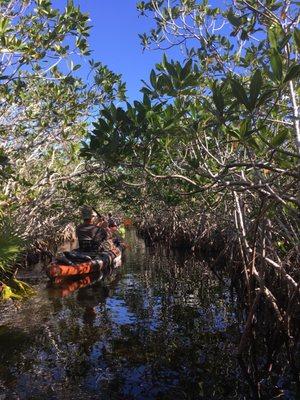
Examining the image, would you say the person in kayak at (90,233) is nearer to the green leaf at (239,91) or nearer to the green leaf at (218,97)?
the green leaf at (218,97)

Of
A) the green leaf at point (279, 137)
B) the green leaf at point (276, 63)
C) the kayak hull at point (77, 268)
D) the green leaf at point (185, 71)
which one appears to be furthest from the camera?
the kayak hull at point (77, 268)

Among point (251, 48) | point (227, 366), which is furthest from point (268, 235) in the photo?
point (251, 48)

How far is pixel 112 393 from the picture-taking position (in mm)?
4656

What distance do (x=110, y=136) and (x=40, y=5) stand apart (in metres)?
2.84

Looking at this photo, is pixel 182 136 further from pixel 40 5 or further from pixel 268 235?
pixel 40 5

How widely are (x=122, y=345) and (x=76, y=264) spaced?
219 inches

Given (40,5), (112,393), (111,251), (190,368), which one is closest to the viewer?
(112,393)

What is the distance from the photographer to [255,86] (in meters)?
2.78

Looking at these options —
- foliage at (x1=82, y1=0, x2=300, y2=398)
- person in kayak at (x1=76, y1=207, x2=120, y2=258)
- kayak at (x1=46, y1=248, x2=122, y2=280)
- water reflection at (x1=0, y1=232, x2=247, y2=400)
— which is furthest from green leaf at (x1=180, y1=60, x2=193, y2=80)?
person in kayak at (x1=76, y1=207, x2=120, y2=258)

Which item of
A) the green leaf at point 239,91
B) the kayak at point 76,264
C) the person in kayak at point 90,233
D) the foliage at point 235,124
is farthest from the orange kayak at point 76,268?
the green leaf at point 239,91

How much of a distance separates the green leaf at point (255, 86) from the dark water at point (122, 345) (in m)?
3.38

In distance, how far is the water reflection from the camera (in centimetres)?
479

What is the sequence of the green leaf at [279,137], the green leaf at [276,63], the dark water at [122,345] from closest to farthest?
the green leaf at [276,63] < the green leaf at [279,137] < the dark water at [122,345]

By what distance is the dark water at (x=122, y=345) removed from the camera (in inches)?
188
